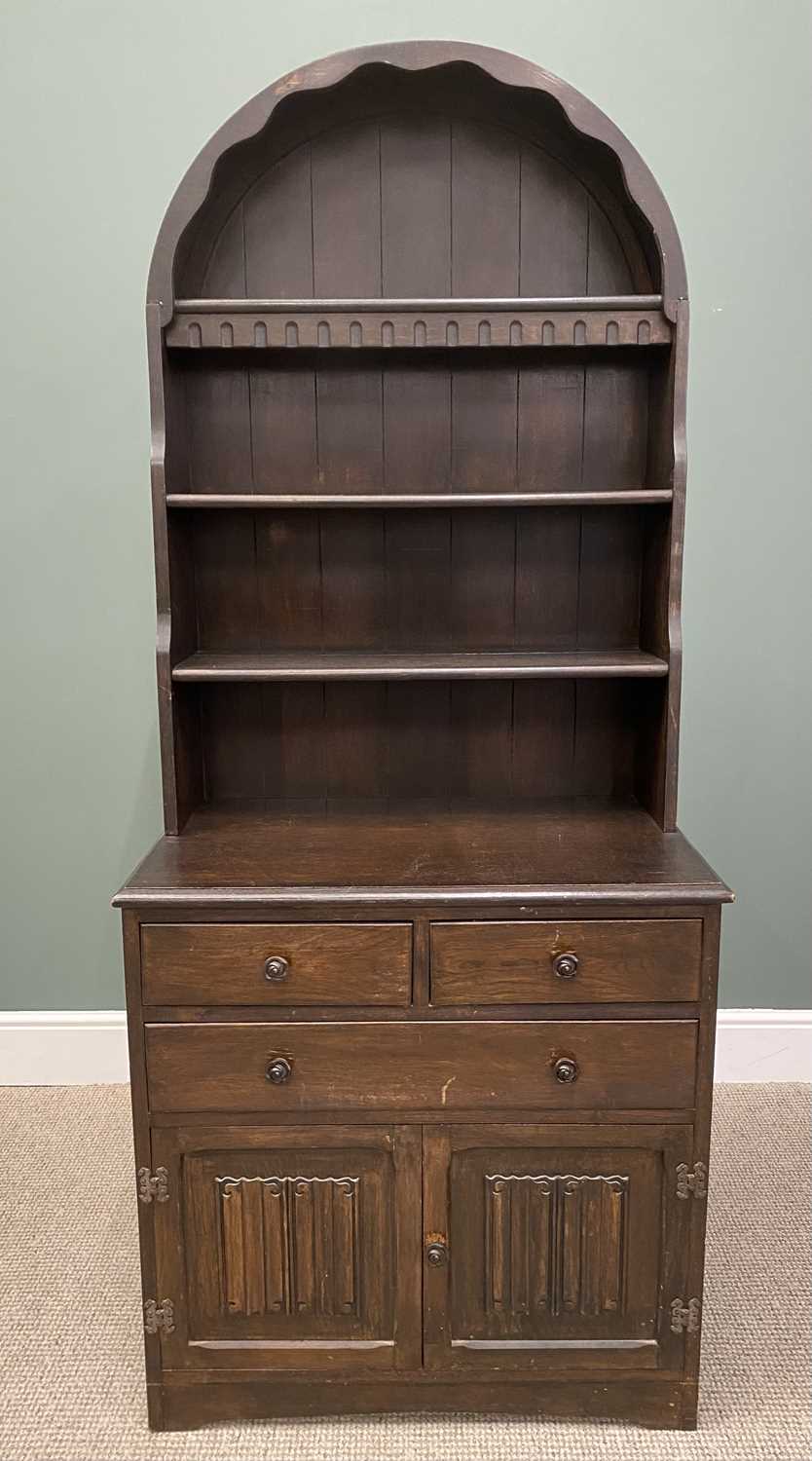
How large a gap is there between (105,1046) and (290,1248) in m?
1.18

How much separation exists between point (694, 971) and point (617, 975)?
0.41 ft

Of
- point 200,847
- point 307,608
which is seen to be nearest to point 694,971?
point 200,847

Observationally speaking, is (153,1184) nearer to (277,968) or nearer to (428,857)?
(277,968)

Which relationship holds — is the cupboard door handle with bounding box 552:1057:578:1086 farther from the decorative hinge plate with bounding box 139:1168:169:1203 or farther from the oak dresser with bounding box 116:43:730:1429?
the decorative hinge plate with bounding box 139:1168:169:1203

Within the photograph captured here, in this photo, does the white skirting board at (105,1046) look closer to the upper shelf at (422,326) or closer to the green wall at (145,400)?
the green wall at (145,400)

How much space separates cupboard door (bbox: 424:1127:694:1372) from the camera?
1705 mm

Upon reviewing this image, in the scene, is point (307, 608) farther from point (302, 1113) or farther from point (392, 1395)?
point (392, 1395)

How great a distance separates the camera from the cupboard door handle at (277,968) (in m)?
1.65

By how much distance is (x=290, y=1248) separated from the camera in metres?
1.73

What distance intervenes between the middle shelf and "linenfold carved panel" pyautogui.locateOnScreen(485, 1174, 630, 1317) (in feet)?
2.85

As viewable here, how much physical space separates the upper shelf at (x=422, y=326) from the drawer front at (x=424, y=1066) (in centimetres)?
118

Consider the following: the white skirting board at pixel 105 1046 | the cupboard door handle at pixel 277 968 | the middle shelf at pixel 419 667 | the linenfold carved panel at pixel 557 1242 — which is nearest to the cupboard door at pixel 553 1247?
the linenfold carved panel at pixel 557 1242

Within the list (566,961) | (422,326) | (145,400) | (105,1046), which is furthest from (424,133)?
(105,1046)

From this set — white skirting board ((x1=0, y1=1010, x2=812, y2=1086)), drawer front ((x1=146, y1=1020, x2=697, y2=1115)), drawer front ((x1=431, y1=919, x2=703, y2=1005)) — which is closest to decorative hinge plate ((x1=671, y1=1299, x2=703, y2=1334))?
drawer front ((x1=146, y1=1020, x2=697, y2=1115))
